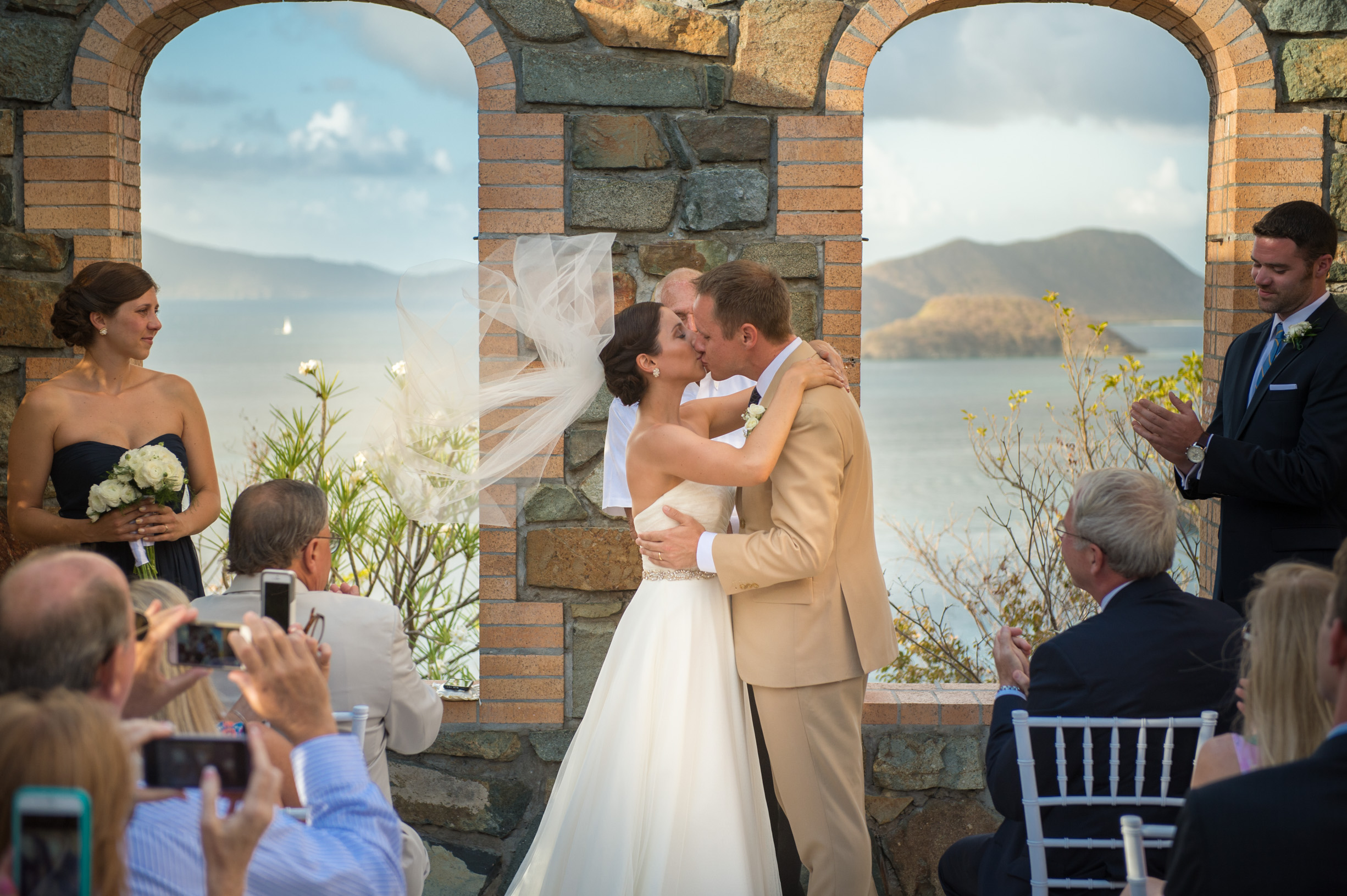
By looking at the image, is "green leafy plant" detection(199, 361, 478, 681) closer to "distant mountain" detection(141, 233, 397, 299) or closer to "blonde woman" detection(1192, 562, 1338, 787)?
"blonde woman" detection(1192, 562, 1338, 787)

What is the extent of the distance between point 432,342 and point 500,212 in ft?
1.69

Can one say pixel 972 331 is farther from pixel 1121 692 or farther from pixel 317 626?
pixel 317 626

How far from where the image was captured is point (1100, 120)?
17.7 m

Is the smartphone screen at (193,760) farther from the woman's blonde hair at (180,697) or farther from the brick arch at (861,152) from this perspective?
the brick arch at (861,152)

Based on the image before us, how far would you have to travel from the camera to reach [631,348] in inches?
105

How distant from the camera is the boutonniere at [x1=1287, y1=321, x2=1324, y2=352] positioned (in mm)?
2814

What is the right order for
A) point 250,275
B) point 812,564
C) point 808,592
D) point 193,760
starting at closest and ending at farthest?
point 193,760, point 812,564, point 808,592, point 250,275

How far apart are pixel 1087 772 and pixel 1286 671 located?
57 cm

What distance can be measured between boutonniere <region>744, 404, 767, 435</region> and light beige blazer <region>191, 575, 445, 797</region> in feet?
2.90

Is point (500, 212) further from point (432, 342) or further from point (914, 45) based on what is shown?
point (914, 45)

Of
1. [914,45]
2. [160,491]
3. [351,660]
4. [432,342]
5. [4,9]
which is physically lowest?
[351,660]

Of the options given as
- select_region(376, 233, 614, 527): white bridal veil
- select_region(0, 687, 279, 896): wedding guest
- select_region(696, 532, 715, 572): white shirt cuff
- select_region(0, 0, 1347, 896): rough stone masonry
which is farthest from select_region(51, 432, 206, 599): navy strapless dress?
select_region(0, 687, 279, 896): wedding guest

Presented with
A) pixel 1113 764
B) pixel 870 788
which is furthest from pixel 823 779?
pixel 870 788

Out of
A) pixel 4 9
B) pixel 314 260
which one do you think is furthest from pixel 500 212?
pixel 314 260
